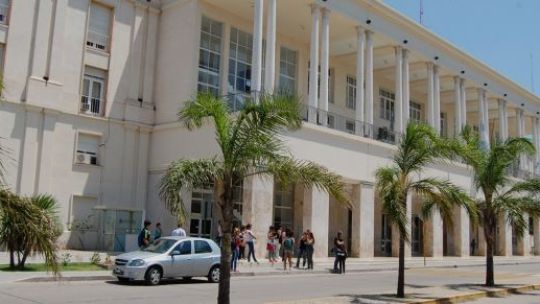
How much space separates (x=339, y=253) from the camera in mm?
23516

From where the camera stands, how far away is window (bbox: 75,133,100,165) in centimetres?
2784

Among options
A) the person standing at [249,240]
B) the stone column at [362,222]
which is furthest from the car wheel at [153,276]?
the stone column at [362,222]

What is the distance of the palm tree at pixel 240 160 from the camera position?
10867mm


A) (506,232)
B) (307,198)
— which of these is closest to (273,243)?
(307,198)

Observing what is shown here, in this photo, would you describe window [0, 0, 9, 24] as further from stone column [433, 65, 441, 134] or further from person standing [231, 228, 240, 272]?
stone column [433, 65, 441, 134]

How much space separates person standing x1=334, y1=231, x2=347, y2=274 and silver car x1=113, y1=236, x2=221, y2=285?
6642 millimetres

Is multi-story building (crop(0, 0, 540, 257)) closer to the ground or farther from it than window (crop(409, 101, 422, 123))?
closer to the ground

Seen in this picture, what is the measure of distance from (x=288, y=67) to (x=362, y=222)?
1071 centimetres

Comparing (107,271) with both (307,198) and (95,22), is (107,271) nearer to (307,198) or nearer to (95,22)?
(307,198)

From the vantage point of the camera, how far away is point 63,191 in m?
26.9

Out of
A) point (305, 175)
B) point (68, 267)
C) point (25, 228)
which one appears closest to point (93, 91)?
point (68, 267)

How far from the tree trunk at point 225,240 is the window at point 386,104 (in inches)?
1302

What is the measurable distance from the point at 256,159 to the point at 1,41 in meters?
19.4

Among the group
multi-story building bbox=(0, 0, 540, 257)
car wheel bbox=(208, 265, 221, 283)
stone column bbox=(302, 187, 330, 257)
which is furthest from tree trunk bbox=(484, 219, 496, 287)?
stone column bbox=(302, 187, 330, 257)
